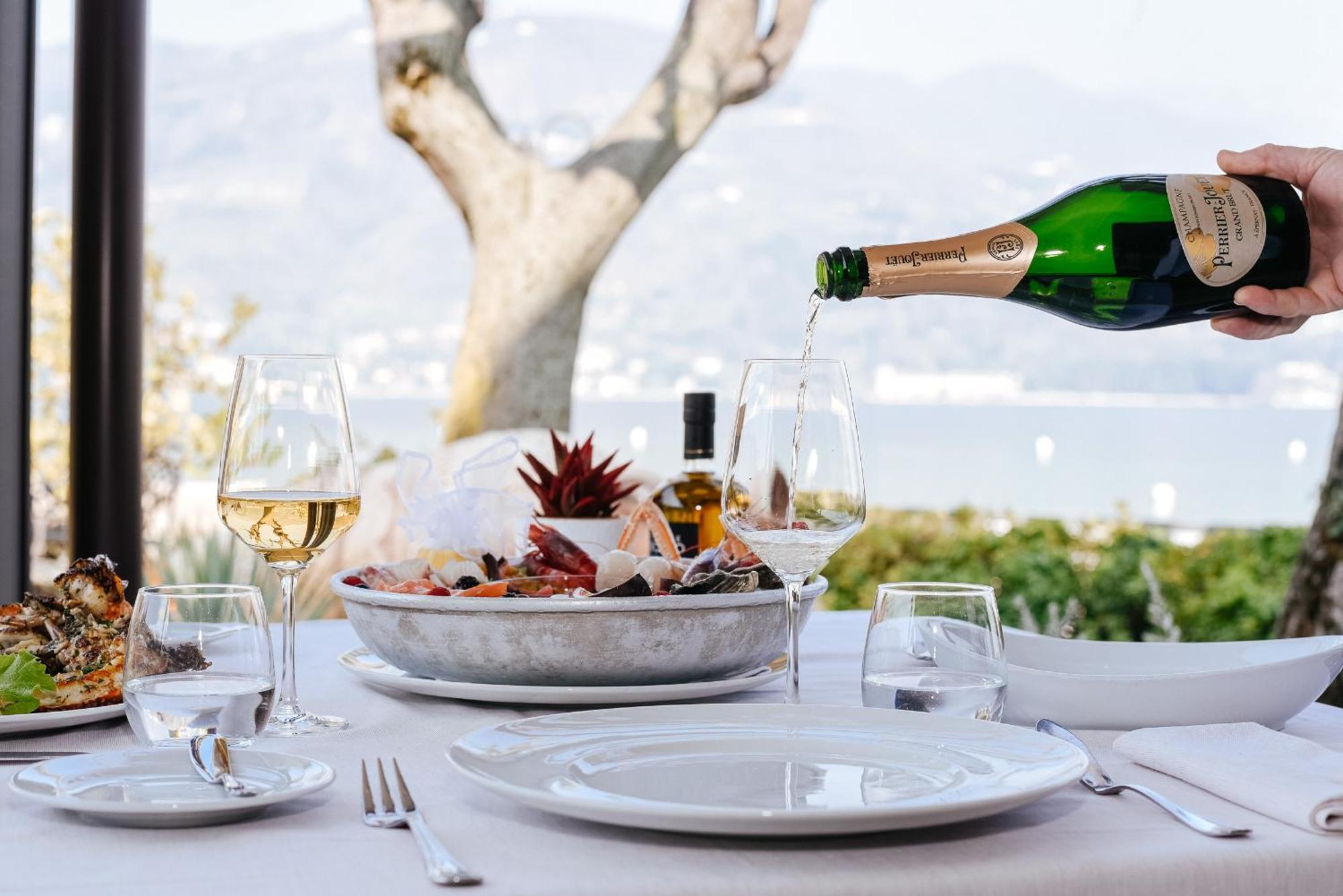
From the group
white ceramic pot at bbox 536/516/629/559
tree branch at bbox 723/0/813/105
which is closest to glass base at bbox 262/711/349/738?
white ceramic pot at bbox 536/516/629/559

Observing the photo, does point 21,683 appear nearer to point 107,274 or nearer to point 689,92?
point 107,274

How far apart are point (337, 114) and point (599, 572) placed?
24140 millimetres

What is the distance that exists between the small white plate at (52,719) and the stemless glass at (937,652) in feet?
1.80

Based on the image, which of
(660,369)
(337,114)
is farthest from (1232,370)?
(337,114)

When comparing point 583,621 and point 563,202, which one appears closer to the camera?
point 583,621

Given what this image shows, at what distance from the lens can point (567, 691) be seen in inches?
41.8

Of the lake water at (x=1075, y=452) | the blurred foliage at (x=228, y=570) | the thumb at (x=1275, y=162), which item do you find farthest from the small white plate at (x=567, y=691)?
the lake water at (x=1075, y=452)

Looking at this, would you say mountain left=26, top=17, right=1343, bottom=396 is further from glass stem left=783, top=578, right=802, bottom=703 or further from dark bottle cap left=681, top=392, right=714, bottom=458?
glass stem left=783, top=578, right=802, bottom=703

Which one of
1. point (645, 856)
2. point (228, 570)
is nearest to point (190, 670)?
point (645, 856)

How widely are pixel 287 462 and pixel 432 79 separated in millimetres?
5416

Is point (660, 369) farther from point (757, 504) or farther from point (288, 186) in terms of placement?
point (757, 504)

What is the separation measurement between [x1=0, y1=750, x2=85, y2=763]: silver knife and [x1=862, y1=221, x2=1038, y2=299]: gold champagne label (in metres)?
0.76

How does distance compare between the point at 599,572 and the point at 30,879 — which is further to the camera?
the point at 599,572

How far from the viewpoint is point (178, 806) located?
0.71 metres
